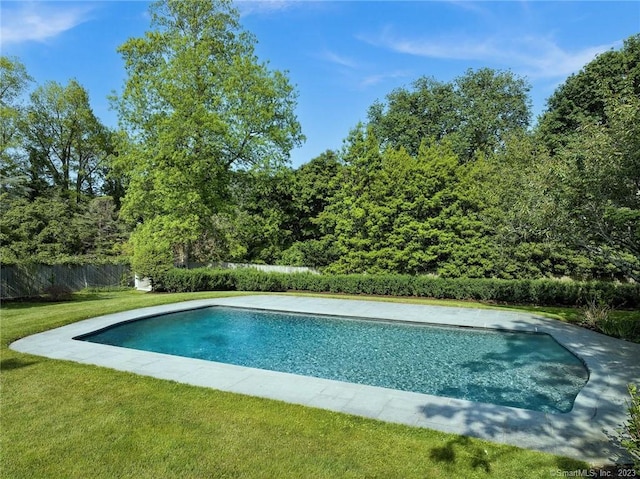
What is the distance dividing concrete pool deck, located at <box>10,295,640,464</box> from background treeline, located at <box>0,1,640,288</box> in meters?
7.42

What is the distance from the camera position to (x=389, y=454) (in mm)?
3744

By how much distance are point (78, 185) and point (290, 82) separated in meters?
20.4

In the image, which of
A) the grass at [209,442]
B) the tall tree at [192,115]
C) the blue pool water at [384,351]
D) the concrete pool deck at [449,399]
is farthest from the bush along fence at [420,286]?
the grass at [209,442]

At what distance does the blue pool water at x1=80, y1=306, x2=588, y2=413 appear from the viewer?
697cm

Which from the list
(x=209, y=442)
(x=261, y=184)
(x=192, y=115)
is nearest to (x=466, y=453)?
(x=209, y=442)

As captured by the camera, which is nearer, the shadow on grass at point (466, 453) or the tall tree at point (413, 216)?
the shadow on grass at point (466, 453)

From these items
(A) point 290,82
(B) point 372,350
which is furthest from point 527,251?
(A) point 290,82

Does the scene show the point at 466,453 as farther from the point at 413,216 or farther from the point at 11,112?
the point at 11,112

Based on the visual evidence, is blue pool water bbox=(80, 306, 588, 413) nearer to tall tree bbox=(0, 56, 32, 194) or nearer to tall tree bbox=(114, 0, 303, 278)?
tall tree bbox=(114, 0, 303, 278)

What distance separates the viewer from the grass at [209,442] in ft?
11.3

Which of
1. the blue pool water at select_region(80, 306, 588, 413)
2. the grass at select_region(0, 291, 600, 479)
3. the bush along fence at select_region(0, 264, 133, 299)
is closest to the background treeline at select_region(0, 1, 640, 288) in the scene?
the bush along fence at select_region(0, 264, 133, 299)

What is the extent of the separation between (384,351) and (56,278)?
→ 16.0 m

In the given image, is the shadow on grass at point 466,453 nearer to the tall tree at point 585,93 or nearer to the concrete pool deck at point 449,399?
the concrete pool deck at point 449,399

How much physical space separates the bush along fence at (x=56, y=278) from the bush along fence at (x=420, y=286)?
12.5ft
